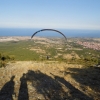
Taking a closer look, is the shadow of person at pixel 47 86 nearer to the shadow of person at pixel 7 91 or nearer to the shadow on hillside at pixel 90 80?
the shadow of person at pixel 7 91

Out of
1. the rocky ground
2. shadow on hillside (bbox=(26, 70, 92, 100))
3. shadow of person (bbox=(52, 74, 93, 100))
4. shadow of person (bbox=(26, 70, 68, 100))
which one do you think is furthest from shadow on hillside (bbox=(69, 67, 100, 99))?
shadow of person (bbox=(26, 70, 68, 100))

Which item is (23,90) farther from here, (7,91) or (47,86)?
(47,86)

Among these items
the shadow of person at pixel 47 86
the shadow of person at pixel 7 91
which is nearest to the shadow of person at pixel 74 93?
the shadow of person at pixel 47 86

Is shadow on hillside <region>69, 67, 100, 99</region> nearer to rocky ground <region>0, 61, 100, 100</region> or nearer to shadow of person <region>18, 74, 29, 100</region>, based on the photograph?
rocky ground <region>0, 61, 100, 100</region>

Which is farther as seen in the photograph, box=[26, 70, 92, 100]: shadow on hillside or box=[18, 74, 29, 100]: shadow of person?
box=[26, 70, 92, 100]: shadow on hillside

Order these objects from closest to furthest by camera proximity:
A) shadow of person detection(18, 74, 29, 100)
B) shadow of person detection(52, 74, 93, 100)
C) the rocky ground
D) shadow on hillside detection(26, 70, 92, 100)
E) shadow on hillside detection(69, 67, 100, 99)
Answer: shadow of person detection(52, 74, 93, 100), shadow of person detection(18, 74, 29, 100), shadow on hillside detection(26, 70, 92, 100), the rocky ground, shadow on hillside detection(69, 67, 100, 99)

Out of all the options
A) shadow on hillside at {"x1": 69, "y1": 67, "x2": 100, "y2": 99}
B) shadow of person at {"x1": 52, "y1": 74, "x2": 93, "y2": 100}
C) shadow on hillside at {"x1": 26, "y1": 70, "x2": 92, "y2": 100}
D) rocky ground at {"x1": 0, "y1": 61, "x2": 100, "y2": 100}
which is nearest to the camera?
shadow of person at {"x1": 52, "y1": 74, "x2": 93, "y2": 100}

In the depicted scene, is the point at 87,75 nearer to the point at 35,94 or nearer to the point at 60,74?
the point at 60,74

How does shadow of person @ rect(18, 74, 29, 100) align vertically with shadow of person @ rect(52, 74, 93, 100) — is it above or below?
below
